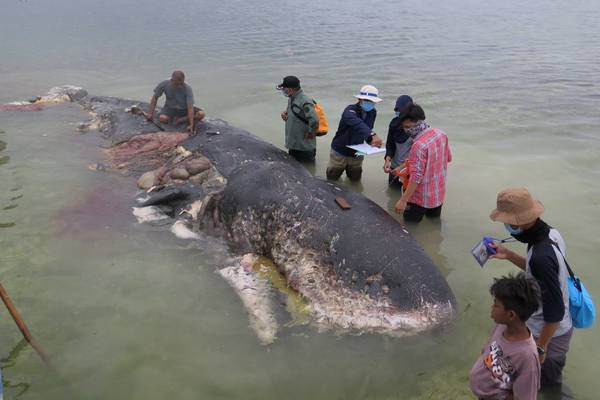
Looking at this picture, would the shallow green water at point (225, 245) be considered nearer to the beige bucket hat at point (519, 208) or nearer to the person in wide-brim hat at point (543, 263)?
the person in wide-brim hat at point (543, 263)

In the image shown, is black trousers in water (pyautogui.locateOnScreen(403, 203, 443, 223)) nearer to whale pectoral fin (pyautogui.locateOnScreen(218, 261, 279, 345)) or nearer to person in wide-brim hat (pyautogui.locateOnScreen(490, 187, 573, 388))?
whale pectoral fin (pyautogui.locateOnScreen(218, 261, 279, 345))

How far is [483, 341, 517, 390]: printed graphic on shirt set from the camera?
10.1ft

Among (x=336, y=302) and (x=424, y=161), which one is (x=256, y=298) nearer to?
Result: (x=336, y=302)

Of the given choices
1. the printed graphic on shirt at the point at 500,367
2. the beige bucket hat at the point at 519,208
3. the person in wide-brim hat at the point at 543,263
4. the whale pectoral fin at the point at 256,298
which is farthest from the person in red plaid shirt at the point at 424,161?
the printed graphic on shirt at the point at 500,367

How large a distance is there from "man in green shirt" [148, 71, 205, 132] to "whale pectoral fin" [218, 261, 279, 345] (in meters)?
4.35

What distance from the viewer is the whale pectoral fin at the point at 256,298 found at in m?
4.82

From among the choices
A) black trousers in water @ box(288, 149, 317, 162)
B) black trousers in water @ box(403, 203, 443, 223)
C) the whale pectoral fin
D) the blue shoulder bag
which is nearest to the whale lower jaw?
the whale pectoral fin

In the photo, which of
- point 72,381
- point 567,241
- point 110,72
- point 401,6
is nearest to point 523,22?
point 401,6

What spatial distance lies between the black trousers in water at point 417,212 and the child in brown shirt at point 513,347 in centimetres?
357

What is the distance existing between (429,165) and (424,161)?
17 centimetres

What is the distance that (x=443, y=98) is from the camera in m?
13.9

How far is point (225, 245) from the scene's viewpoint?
20.3 feet

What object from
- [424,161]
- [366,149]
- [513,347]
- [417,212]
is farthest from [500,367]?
[366,149]

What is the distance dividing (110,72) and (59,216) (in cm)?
1370
